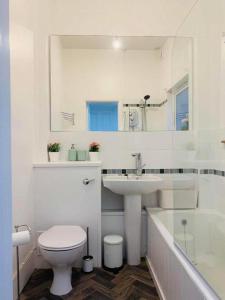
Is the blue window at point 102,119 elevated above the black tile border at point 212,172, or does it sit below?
above

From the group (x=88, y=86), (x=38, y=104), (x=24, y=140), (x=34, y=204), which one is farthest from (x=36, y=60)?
(x=34, y=204)

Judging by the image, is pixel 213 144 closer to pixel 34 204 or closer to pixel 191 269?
pixel 191 269

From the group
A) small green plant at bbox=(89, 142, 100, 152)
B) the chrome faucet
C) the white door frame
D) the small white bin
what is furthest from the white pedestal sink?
the white door frame

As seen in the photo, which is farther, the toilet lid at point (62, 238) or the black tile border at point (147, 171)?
the black tile border at point (147, 171)

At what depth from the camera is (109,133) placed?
8.48 feet

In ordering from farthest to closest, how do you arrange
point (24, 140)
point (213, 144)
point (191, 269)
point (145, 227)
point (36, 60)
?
point (145, 227)
point (36, 60)
point (213, 144)
point (24, 140)
point (191, 269)

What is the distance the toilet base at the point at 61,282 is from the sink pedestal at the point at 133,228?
69 centimetres

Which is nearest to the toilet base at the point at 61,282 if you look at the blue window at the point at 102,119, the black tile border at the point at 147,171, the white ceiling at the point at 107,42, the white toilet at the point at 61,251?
the white toilet at the point at 61,251

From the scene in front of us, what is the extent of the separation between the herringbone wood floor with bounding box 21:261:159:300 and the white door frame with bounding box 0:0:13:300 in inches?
58.9

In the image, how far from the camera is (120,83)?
264cm

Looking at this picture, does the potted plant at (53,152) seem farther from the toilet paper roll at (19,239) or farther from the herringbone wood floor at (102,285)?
the toilet paper roll at (19,239)

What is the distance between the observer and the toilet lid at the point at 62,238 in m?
1.74

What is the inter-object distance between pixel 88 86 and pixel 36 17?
81 cm

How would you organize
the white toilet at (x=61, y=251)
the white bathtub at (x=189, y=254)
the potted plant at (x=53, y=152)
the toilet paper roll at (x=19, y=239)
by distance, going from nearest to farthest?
the toilet paper roll at (x=19, y=239) < the white bathtub at (x=189, y=254) < the white toilet at (x=61, y=251) < the potted plant at (x=53, y=152)
